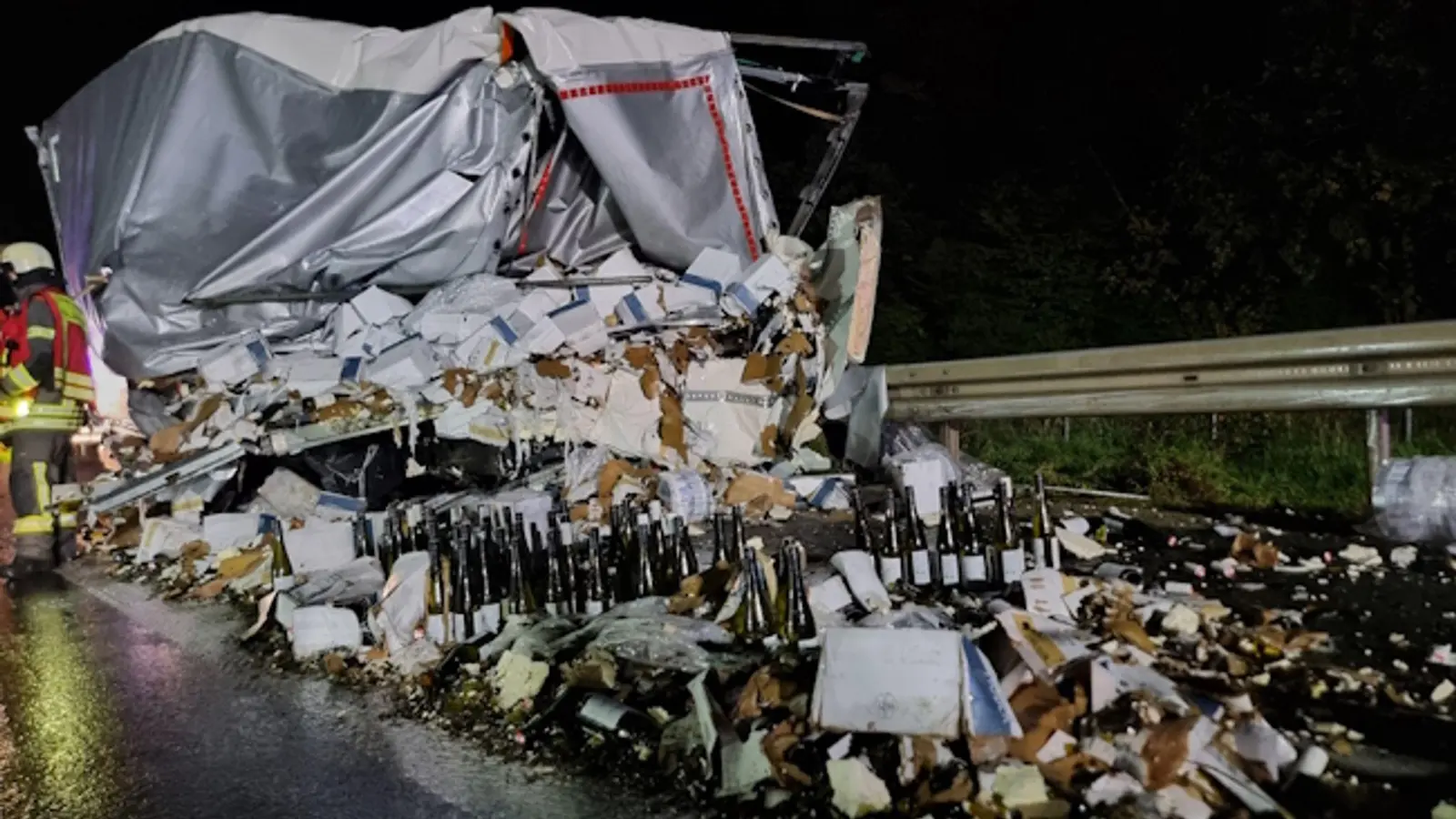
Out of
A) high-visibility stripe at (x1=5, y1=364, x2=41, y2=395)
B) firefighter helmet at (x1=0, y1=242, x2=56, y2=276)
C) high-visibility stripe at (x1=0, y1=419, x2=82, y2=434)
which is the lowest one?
high-visibility stripe at (x1=0, y1=419, x2=82, y2=434)

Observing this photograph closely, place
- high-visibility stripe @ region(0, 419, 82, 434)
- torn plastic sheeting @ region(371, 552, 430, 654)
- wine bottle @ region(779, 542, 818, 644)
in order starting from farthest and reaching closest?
high-visibility stripe @ region(0, 419, 82, 434) → torn plastic sheeting @ region(371, 552, 430, 654) → wine bottle @ region(779, 542, 818, 644)

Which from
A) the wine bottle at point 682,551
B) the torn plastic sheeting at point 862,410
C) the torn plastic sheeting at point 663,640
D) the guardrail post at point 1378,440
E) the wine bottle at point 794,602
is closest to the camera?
the torn plastic sheeting at point 663,640

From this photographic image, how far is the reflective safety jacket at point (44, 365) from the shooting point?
6340 millimetres

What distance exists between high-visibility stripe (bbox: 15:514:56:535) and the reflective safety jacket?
621 mm

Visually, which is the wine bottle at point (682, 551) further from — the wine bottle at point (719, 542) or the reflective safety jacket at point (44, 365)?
the reflective safety jacket at point (44, 365)

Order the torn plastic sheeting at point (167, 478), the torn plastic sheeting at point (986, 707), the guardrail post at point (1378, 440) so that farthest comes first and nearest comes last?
the torn plastic sheeting at point (167, 478) < the guardrail post at point (1378, 440) < the torn plastic sheeting at point (986, 707)

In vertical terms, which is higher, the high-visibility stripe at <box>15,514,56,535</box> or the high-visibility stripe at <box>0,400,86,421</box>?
the high-visibility stripe at <box>0,400,86,421</box>

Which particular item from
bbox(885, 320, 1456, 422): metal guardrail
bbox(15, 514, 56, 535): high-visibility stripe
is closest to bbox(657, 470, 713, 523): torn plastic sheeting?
bbox(885, 320, 1456, 422): metal guardrail

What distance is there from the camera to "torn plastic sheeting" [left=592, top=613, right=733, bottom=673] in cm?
322

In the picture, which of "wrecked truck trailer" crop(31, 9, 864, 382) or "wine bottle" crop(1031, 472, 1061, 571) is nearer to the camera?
"wine bottle" crop(1031, 472, 1061, 571)

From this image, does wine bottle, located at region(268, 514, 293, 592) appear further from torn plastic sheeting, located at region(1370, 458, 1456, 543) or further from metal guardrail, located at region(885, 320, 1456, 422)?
torn plastic sheeting, located at region(1370, 458, 1456, 543)

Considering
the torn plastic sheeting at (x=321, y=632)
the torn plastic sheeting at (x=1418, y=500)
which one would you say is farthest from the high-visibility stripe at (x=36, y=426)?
the torn plastic sheeting at (x=1418, y=500)

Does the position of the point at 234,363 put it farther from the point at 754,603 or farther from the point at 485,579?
the point at 754,603

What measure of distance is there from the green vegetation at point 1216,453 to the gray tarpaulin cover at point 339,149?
3.21m
